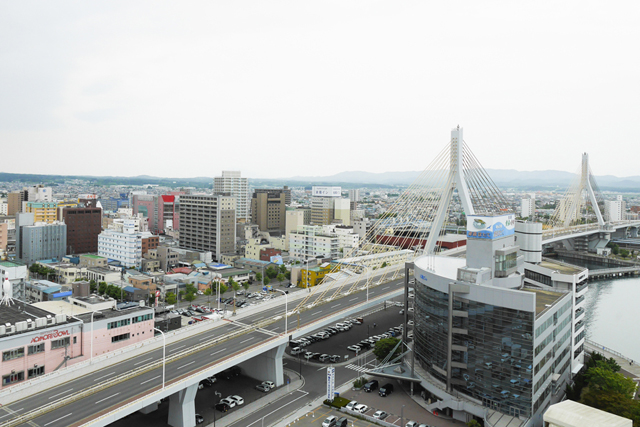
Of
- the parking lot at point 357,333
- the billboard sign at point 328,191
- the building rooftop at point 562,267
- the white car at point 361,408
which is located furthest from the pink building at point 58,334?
the billboard sign at point 328,191

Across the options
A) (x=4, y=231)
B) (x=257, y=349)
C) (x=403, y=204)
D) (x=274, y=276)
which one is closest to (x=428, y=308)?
(x=257, y=349)

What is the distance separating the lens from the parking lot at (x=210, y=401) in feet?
43.3

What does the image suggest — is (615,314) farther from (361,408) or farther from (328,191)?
(328,191)

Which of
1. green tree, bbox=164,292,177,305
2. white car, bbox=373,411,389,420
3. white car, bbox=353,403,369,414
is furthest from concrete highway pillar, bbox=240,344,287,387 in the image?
green tree, bbox=164,292,177,305

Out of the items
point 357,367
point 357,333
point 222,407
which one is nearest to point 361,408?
point 357,367

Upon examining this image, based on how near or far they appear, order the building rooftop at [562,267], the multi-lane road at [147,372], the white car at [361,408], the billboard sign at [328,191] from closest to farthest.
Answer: the multi-lane road at [147,372] < the white car at [361,408] < the building rooftop at [562,267] < the billboard sign at [328,191]

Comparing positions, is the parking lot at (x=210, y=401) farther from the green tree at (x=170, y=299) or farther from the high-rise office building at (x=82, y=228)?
the high-rise office building at (x=82, y=228)

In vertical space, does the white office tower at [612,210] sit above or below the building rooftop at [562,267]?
above

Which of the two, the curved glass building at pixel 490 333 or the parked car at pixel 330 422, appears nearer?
the curved glass building at pixel 490 333

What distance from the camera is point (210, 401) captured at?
14.5m

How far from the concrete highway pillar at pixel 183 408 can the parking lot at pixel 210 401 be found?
0.45 meters

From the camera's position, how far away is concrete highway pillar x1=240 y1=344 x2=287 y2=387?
1557cm

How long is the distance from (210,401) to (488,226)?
32.2 feet

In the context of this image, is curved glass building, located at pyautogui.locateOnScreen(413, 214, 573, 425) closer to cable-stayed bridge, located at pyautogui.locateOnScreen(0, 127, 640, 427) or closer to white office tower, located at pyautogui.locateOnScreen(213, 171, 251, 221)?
cable-stayed bridge, located at pyautogui.locateOnScreen(0, 127, 640, 427)
